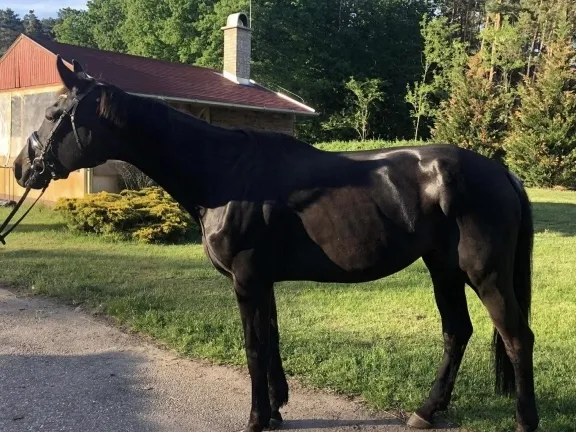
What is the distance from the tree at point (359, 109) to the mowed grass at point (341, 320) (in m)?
29.7

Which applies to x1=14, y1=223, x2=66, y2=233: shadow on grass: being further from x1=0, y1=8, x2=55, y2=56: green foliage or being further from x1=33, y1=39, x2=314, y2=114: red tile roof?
x1=0, y1=8, x2=55, y2=56: green foliage

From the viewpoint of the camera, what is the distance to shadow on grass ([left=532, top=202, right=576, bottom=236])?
1268cm

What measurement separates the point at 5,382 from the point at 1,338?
1135 millimetres

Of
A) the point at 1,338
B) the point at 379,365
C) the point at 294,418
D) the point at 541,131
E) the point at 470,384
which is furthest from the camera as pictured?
the point at 541,131

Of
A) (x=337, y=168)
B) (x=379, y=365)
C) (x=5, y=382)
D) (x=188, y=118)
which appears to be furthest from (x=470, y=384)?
(x=5, y=382)

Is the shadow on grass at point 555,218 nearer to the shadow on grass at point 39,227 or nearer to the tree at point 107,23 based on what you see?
the shadow on grass at point 39,227

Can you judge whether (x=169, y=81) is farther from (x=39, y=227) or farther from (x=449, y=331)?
(x=449, y=331)

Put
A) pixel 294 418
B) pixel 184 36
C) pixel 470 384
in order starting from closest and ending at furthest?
1. pixel 294 418
2. pixel 470 384
3. pixel 184 36

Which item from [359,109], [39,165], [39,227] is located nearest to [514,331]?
[39,165]

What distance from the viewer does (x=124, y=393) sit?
395cm

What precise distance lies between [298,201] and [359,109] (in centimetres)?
3722

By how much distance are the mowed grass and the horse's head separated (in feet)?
6.91

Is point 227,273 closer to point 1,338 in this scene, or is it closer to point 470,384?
point 470,384

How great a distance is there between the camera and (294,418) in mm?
3629
